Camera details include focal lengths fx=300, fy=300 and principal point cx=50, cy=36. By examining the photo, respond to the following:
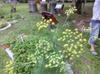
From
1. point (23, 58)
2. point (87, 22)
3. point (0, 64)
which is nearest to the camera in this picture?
point (23, 58)

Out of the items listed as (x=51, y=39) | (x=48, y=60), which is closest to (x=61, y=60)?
(x=48, y=60)

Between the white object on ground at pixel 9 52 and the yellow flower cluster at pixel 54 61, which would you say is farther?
the white object on ground at pixel 9 52

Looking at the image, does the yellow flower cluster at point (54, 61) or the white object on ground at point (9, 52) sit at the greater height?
the yellow flower cluster at point (54, 61)

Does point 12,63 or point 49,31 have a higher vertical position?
point 49,31

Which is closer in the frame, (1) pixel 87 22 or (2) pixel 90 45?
(2) pixel 90 45

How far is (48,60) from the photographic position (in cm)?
575

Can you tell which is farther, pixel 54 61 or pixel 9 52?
pixel 9 52

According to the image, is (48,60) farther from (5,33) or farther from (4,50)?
(5,33)

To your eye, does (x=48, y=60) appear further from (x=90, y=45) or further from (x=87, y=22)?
(x=87, y=22)

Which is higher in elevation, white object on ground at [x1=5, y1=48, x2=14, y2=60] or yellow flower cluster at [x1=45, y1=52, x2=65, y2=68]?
yellow flower cluster at [x1=45, y1=52, x2=65, y2=68]

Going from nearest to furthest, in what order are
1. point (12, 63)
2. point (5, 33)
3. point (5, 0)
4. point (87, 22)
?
point (12, 63) < point (5, 33) < point (87, 22) < point (5, 0)

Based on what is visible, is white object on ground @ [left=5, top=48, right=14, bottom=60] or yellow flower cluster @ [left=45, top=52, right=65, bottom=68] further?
white object on ground @ [left=5, top=48, right=14, bottom=60]

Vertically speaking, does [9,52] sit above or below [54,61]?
below

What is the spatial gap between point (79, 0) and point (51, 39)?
7.94 meters
